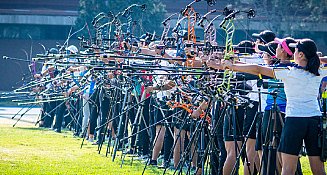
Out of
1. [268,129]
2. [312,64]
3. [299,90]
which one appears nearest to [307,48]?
[312,64]

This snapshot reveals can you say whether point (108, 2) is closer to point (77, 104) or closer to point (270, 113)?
point (77, 104)

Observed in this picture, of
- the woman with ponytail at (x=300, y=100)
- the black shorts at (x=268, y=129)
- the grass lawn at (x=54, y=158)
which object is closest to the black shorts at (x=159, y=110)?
the grass lawn at (x=54, y=158)

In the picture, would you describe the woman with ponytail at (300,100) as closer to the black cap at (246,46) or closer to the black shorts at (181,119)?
the black cap at (246,46)

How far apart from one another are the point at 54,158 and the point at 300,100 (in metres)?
7.41

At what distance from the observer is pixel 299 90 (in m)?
10.3

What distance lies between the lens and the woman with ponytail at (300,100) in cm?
1024

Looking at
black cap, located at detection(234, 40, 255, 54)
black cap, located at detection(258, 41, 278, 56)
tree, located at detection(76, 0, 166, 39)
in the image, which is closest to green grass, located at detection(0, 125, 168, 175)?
black cap, located at detection(234, 40, 255, 54)

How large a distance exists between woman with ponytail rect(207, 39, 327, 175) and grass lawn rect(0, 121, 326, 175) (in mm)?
4621

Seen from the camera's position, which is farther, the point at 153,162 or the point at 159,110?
the point at 159,110

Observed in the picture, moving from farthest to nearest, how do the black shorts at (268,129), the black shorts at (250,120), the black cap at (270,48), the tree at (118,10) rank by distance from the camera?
the tree at (118,10)
the black shorts at (250,120)
the black cap at (270,48)
the black shorts at (268,129)

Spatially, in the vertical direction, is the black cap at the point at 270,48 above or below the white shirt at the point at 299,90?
above

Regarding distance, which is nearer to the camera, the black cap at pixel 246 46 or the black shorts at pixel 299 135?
the black shorts at pixel 299 135

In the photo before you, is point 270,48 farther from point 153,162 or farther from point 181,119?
point 153,162

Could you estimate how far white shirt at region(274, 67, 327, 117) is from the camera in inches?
404
